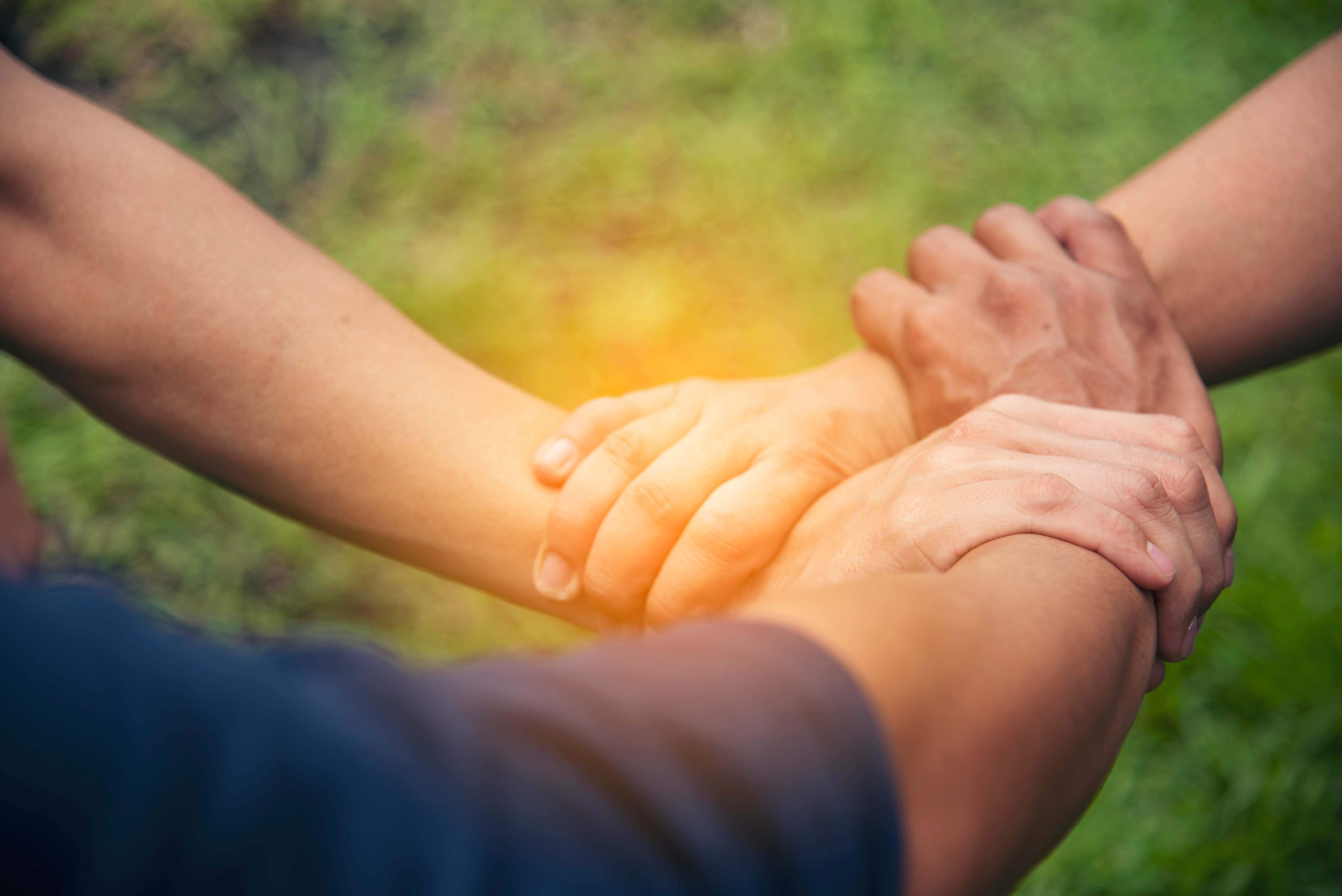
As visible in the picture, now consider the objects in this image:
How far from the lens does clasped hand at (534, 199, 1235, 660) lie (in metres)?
0.84

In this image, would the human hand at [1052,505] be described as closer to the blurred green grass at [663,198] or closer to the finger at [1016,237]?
the finger at [1016,237]

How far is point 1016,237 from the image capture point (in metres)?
1.39

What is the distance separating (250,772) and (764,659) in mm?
267

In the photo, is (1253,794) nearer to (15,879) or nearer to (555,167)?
(15,879)

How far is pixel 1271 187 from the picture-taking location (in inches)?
51.2

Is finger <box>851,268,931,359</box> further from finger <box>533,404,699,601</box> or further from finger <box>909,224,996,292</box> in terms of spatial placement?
finger <box>533,404,699,601</box>

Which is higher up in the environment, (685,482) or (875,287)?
(875,287)

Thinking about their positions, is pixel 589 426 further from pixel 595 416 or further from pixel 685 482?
pixel 685 482

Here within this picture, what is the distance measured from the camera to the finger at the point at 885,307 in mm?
1386

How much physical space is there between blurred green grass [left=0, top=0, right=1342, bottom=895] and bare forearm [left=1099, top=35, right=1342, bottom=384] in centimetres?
81

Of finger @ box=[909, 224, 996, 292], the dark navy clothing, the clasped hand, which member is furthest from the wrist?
the dark navy clothing

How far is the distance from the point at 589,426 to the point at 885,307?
0.58 meters

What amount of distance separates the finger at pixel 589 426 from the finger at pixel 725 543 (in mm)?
216

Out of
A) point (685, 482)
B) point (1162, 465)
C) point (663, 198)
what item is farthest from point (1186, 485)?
point (663, 198)
